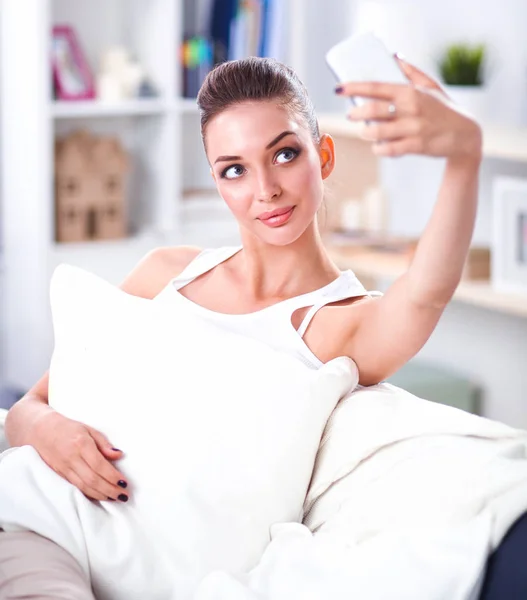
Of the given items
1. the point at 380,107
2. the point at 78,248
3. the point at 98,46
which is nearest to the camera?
the point at 380,107

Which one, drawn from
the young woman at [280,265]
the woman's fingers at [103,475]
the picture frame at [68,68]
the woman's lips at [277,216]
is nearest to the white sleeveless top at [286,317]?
the young woman at [280,265]

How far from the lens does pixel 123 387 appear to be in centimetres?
142

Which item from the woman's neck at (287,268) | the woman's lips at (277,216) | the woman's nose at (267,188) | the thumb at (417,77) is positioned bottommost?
the woman's neck at (287,268)

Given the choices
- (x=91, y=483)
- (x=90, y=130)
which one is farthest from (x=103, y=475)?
(x=90, y=130)

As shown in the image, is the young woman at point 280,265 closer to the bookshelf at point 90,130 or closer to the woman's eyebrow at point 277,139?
the woman's eyebrow at point 277,139

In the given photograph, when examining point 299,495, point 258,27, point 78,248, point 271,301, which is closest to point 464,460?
point 299,495

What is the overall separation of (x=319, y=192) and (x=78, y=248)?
210 cm

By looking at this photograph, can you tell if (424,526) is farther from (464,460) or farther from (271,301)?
(271,301)

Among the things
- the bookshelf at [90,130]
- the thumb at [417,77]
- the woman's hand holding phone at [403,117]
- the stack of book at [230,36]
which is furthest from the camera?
the stack of book at [230,36]

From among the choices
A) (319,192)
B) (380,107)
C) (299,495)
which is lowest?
(299,495)

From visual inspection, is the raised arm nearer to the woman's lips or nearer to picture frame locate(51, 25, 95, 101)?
the woman's lips

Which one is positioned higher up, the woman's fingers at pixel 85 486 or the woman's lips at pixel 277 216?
the woman's lips at pixel 277 216

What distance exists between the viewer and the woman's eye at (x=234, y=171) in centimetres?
150

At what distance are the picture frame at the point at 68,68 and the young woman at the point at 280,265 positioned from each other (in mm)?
1874
